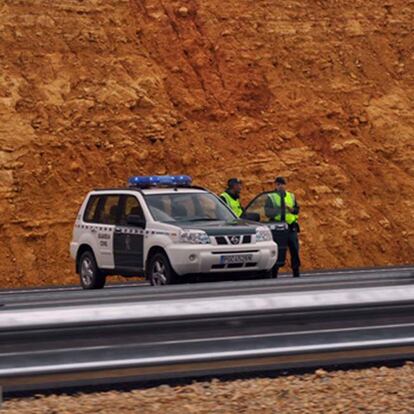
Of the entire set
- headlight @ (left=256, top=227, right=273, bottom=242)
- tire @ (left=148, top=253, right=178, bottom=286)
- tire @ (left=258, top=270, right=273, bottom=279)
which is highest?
headlight @ (left=256, top=227, right=273, bottom=242)

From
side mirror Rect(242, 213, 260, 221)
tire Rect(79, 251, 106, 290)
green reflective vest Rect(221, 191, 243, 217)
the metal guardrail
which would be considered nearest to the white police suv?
tire Rect(79, 251, 106, 290)

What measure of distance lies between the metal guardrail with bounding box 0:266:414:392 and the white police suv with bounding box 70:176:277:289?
10076 millimetres

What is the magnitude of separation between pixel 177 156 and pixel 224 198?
8491 mm

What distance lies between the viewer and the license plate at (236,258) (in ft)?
64.2

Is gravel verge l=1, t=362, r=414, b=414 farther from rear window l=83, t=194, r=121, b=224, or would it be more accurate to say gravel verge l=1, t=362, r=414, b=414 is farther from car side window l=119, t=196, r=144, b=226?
rear window l=83, t=194, r=121, b=224

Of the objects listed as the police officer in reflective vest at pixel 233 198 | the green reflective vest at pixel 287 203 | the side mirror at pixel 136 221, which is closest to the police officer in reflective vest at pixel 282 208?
the green reflective vest at pixel 287 203

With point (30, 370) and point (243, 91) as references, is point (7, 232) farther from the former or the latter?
point (30, 370)

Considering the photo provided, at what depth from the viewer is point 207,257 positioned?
63.7 feet

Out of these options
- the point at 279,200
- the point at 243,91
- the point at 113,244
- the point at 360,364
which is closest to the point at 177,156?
the point at 243,91

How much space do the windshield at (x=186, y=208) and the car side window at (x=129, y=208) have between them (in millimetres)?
224

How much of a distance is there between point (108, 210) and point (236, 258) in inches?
113

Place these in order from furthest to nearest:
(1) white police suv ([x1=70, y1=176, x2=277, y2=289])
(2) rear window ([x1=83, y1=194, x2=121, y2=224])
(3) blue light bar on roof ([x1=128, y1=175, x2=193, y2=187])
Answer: (3) blue light bar on roof ([x1=128, y1=175, x2=193, y2=187]) < (2) rear window ([x1=83, y1=194, x2=121, y2=224]) < (1) white police suv ([x1=70, y1=176, x2=277, y2=289])

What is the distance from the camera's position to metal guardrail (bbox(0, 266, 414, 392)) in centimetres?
830

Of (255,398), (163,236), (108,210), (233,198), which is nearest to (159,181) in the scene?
(108,210)
